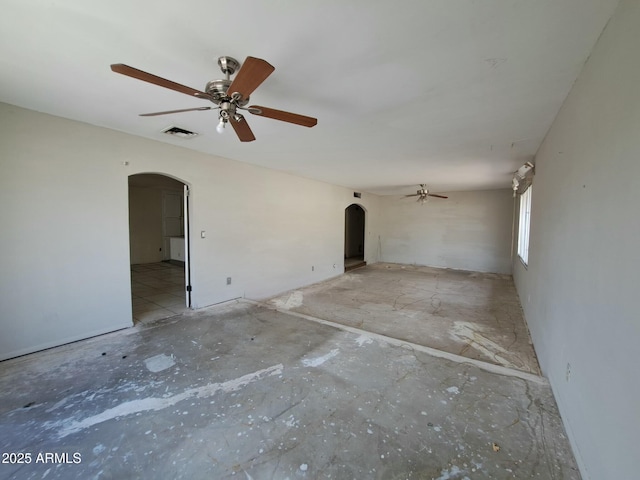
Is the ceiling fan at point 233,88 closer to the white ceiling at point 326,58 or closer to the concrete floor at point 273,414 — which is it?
the white ceiling at point 326,58

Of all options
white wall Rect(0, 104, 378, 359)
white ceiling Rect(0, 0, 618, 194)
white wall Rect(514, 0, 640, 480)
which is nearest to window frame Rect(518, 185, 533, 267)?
white ceiling Rect(0, 0, 618, 194)

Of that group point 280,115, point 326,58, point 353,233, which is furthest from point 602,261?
point 353,233

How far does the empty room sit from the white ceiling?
0.02 metres

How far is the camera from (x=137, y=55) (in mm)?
1731

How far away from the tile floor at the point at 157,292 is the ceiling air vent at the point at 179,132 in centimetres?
244

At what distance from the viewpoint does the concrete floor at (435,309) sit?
3016 mm

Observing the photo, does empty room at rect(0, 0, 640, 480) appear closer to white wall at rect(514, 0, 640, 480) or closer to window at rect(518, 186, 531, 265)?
white wall at rect(514, 0, 640, 480)

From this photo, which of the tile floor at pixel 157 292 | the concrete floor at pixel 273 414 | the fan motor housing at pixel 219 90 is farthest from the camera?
the tile floor at pixel 157 292

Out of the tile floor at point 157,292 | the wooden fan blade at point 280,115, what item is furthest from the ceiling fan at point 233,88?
the tile floor at point 157,292

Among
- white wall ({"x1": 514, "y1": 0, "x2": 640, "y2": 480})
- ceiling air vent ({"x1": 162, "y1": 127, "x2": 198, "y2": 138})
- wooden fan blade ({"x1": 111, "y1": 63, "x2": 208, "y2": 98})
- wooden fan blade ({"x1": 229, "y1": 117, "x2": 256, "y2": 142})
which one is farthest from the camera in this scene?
ceiling air vent ({"x1": 162, "y1": 127, "x2": 198, "y2": 138})

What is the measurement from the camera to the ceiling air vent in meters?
3.00

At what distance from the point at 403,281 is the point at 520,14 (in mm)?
5685

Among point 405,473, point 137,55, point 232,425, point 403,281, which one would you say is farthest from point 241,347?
point 403,281

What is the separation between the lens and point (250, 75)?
1.47m
